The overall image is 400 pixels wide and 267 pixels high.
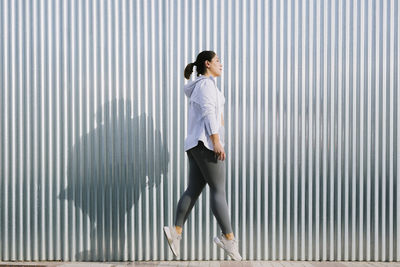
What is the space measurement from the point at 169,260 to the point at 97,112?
1.17 meters

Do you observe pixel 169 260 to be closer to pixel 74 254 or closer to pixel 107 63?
pixel 74 254

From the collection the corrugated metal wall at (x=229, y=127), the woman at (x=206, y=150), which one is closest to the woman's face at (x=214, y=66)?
the woman at (x=206, y=150)

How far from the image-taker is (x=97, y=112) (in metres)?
2.92

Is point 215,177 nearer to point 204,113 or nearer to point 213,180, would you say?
point 213,180

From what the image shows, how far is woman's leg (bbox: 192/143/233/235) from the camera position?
8.32 ft

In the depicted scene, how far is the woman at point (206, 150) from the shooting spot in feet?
8.18

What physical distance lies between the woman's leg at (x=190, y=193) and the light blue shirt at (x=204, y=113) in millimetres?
156

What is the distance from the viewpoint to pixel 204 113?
2.48m

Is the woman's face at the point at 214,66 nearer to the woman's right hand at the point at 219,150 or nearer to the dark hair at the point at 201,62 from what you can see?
the dark hair at the point at 201,62

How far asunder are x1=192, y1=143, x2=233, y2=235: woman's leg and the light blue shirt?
6 cm

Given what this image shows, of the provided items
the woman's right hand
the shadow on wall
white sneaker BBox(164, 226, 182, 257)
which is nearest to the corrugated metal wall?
the shadow on wall

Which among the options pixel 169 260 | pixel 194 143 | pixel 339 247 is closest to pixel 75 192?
pixel 169 260

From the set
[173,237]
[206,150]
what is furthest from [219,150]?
[173,237]

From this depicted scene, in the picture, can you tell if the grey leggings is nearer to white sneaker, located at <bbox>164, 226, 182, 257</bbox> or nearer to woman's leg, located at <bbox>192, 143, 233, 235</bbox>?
woman's leg, located at <bbox>192, 143, 233, 235</bbox>
